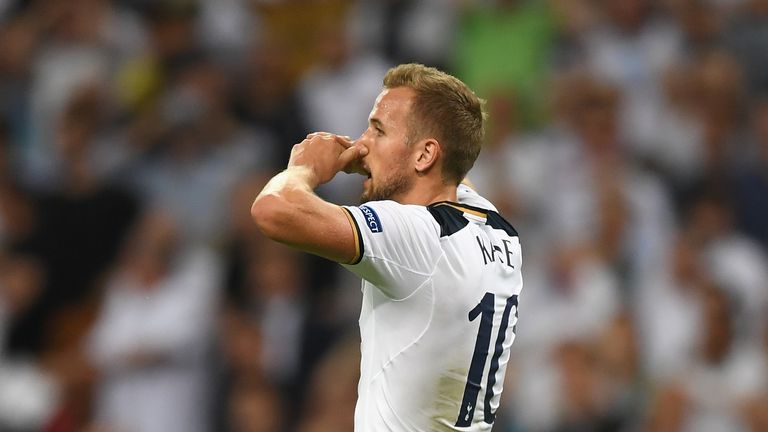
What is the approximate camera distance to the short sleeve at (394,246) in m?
4.32

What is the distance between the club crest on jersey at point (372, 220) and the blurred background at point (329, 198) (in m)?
3.60

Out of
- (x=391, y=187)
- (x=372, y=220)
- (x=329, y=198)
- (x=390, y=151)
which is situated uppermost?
(x=329, y=198)

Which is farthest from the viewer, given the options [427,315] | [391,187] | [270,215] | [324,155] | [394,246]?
[391,187]

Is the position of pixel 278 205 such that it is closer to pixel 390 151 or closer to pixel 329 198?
pixel 390 151

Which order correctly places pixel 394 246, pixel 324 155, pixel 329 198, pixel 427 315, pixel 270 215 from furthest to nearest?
pixel 329 198, pixel 324 155, pixel 427 315, pixel 394 246, pixel 270 215

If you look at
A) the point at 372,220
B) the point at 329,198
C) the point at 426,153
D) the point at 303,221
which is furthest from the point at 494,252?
the point at 329,198

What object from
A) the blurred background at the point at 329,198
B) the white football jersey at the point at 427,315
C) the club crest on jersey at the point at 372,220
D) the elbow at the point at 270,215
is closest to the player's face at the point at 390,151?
the white football jersey at the point at 427,315

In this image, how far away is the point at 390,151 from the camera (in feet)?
15.4

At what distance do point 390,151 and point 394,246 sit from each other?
0.48 meters

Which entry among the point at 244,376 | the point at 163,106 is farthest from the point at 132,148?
the point at 244,376

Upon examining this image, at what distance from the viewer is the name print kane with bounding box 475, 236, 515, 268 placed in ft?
15.2

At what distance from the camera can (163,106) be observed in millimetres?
10367

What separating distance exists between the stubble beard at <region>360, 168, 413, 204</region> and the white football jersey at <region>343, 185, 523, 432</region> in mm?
150

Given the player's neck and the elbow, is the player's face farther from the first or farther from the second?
the elbow
